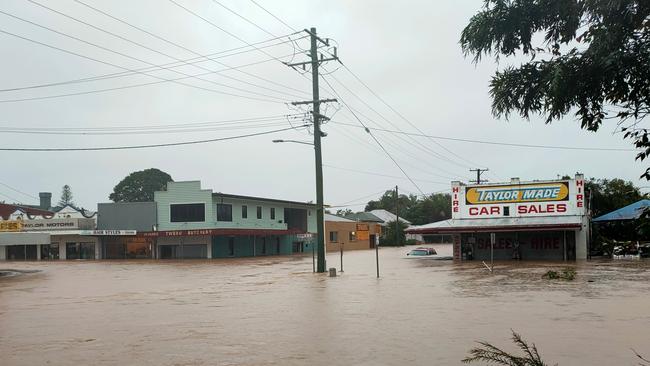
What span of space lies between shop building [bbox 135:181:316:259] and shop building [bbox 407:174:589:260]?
17487mm

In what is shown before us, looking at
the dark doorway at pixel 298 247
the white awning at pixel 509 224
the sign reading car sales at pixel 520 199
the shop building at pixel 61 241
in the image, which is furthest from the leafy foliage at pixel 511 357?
the dark doorway at pixel 298 247

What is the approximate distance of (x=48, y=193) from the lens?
287ft

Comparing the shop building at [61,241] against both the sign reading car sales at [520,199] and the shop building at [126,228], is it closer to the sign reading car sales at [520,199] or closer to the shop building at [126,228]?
the shop building at [126,228]

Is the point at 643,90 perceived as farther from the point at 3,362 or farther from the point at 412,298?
the point at 412,298

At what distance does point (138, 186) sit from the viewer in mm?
100938

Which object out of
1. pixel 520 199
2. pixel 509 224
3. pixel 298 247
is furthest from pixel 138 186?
pixel 509 224

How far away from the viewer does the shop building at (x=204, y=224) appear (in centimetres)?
5947

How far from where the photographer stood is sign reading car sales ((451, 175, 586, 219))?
43.1 meters

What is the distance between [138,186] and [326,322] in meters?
91.6

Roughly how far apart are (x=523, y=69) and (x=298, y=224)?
74196 mm

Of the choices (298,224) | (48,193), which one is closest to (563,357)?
(298,224)

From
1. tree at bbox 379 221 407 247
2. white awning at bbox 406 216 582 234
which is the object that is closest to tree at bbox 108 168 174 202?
tree at bbox 379 221 407 247

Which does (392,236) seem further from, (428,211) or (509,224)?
(509,224)

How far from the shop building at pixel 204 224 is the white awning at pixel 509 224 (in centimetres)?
1732
